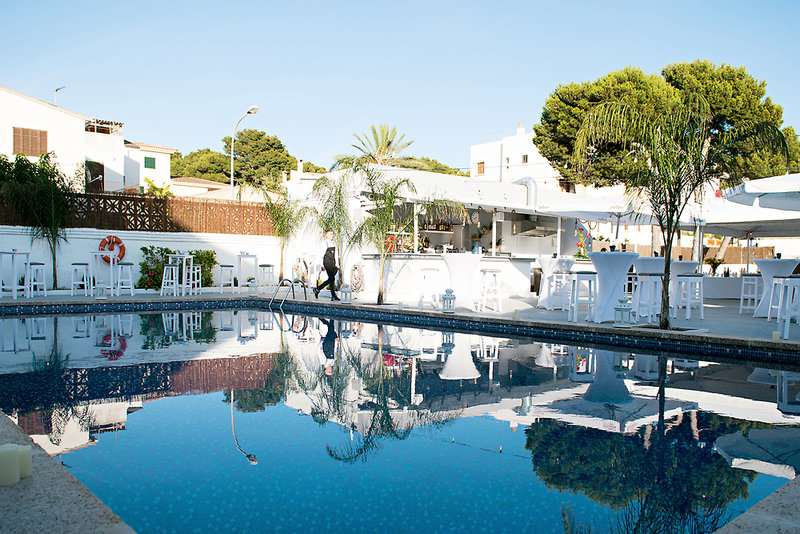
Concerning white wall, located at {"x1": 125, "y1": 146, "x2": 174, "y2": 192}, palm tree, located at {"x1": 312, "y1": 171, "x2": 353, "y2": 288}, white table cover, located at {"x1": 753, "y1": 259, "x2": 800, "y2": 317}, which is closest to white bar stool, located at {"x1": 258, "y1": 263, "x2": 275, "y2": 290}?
palm tree, located at {"x1": 312, "y1": 171, "x2": 353, "y2": 288}

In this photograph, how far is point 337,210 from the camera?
557 inches

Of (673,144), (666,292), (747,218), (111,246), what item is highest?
(673,144)

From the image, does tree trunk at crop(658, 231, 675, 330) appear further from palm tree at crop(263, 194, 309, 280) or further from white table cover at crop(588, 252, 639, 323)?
palm tree at crop(263, 194, 309, 280)

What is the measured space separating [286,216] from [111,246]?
4.62m

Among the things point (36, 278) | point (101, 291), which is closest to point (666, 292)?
point (101, 291)

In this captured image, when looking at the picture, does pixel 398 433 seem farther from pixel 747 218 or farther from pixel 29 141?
pixel 29 141

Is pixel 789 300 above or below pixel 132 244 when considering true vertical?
below

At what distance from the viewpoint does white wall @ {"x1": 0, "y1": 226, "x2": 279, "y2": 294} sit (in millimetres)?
14336

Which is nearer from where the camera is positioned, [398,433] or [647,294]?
[398,433]

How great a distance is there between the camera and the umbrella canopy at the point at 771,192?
8570 mm

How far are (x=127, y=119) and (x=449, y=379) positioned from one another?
3397 centimetres

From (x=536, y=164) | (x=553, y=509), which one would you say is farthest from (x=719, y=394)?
(x=536, y=164)

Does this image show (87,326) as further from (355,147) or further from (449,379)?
(355,147)

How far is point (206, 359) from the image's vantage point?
6.95 meters
